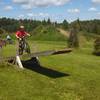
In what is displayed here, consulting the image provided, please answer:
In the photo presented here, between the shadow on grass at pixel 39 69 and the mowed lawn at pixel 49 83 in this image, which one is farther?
the shadow on grass at pixel 39 69

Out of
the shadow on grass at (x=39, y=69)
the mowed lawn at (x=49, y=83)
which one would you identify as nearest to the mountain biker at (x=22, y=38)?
the shadow on grass at (x=39, y=69)

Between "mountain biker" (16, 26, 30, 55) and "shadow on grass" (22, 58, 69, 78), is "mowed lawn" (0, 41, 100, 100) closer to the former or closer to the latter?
"shadow on grass" (22, 58, 69, 78)

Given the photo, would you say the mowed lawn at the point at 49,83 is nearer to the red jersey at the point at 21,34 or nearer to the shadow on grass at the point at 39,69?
the shadow on grass at the point at 39,69

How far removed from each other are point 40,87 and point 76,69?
24.6 ft

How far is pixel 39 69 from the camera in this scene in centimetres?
2470

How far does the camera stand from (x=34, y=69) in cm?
2444

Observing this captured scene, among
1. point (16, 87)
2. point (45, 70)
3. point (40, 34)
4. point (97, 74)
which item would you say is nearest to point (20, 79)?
point (16, 87)

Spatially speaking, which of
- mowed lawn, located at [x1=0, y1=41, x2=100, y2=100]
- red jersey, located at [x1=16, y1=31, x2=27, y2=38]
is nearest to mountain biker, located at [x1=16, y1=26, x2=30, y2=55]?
red jersey, located at [x1=16, y1=31, x2=27, y2=38]

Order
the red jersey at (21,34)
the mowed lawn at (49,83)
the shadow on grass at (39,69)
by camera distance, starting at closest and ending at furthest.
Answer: the mowed lawn at (49,83)
the shadow on grass at (39,69)
the red jersey at (21,34)

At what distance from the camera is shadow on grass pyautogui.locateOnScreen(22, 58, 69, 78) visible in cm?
2272

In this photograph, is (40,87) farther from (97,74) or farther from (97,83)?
(97,74)

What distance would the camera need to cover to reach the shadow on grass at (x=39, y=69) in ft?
74.5

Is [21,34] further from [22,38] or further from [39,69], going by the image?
[39,69]

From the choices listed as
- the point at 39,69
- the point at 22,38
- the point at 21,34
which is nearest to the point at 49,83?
the point at 39,69
